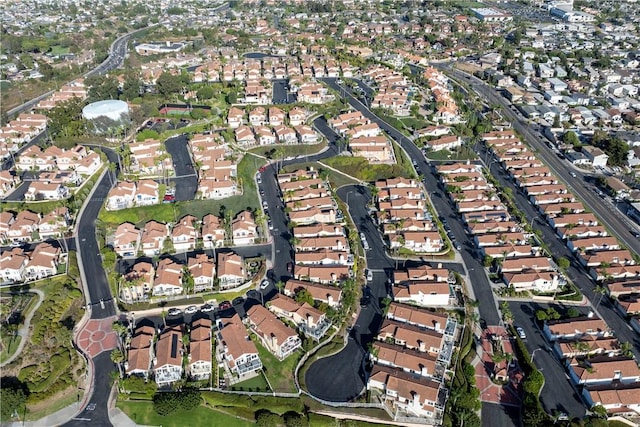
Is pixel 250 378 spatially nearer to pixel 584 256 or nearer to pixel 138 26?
pixel 584 256

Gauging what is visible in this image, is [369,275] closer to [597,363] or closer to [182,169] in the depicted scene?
[597,363]

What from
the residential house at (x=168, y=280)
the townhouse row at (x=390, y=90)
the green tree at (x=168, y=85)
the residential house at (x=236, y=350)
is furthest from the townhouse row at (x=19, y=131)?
the townhouse row at (x=390, y=90)

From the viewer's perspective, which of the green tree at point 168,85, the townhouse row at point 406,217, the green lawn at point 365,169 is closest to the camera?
the townhouse row at point 406,217

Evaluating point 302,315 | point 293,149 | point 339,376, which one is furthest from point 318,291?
point 293,149

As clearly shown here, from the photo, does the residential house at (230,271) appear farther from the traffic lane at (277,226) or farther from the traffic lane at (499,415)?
the traffic lane at (499,415)

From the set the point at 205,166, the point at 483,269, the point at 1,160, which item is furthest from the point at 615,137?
the point at 1,160

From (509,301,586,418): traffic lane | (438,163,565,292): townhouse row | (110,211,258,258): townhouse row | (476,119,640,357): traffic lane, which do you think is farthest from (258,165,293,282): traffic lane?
(476,119,640,357): traffic lane
